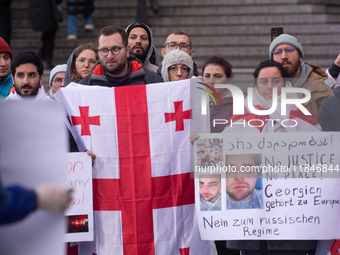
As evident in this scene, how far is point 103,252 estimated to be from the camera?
143 inches

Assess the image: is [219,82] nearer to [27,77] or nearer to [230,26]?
[27,77]

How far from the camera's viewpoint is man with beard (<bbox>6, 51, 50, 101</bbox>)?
13.5ft

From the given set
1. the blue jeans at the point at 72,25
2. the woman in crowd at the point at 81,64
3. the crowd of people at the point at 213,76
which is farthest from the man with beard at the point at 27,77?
the blue jeans at the point at 72,25

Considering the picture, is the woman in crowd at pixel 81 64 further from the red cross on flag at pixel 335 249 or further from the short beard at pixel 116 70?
the red cross on flag at pixel 335 249

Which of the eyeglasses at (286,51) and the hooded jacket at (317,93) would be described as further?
the eyeglasses at (286,51)

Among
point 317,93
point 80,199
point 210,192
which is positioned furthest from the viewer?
point 317,93

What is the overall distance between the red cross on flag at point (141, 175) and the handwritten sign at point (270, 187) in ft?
0.87

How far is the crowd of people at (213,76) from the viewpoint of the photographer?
11.4 feet

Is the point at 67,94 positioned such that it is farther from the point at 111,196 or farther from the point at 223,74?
the point at 223,74

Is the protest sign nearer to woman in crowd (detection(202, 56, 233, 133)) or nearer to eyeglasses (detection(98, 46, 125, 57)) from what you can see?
woman in crowd (detection(202, 56, 233, 133))

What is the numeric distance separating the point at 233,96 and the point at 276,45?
1051 millimetres

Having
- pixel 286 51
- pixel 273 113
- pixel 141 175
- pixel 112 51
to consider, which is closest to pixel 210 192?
pixel 141 175

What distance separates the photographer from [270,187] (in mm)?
3389

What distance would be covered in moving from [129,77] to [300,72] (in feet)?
4.71
